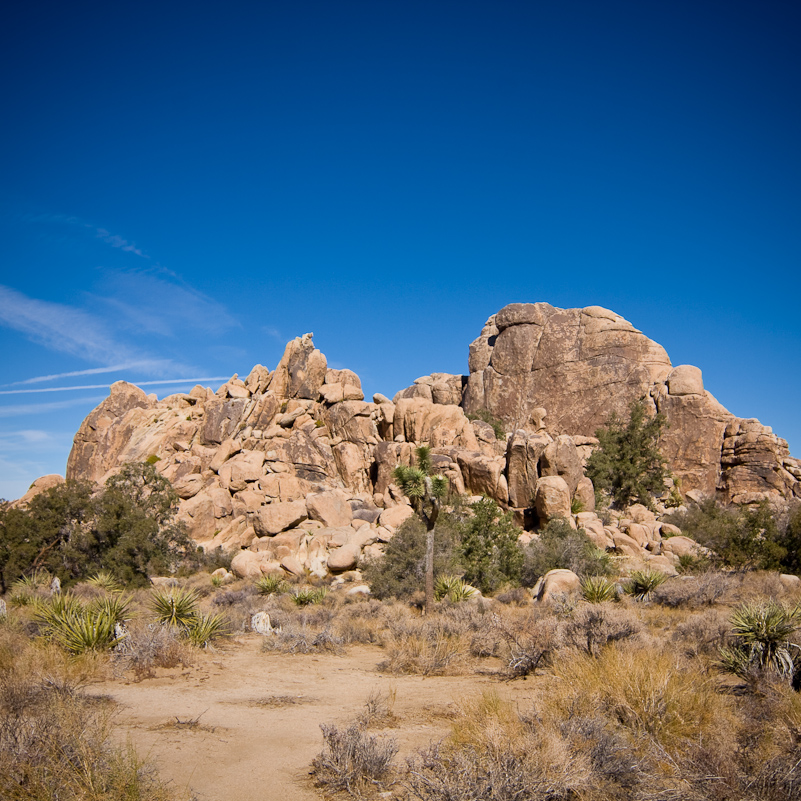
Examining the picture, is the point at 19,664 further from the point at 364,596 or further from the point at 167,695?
the point at 364,596

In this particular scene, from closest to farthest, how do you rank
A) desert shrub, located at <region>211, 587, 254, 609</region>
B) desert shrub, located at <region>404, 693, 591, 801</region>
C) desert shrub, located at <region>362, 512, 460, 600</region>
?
desert shrub, located at <region>404, 693, 591, 801</region>, desert shrub, located at <region>211, 587, 254, 609</region>, desert shrub, located at <region>362, 512, 460, 600</region>

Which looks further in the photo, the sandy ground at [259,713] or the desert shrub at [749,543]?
the desert shrub at [749,543]

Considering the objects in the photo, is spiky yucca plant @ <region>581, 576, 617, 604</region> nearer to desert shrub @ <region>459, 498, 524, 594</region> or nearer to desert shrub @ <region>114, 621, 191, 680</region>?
desert shrub @ <region>459, 498, 524, 594</region>

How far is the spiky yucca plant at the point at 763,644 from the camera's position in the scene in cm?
721

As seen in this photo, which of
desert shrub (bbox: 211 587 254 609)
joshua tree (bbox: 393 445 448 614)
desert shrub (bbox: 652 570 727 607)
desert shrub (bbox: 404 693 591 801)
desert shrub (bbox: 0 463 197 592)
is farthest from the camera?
desert shrub (bbox: 0 463 197 592)

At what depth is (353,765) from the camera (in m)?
5.14

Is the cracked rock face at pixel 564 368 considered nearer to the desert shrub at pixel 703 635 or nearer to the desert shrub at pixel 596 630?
the desert shrub at pixel 703 635

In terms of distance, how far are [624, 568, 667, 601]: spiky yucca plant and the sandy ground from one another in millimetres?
8523

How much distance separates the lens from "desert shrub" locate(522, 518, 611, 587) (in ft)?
68.1

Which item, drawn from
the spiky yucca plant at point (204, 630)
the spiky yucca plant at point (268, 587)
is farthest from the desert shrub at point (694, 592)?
the spiky yucca plant at point (268, 587)

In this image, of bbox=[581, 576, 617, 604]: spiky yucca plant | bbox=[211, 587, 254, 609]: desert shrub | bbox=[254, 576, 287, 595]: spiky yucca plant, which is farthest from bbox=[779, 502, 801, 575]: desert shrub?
bbox=[211, 587, 254, 609]: desert shrub

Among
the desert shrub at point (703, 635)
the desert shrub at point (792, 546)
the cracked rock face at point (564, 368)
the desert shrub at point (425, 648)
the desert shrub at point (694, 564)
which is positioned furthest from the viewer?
the cracked rock face at point (564, 368)

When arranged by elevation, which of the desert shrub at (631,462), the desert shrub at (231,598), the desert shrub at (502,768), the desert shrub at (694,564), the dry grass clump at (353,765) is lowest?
the desert shrub at (231,598)

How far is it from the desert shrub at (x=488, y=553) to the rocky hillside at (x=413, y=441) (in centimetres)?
532
